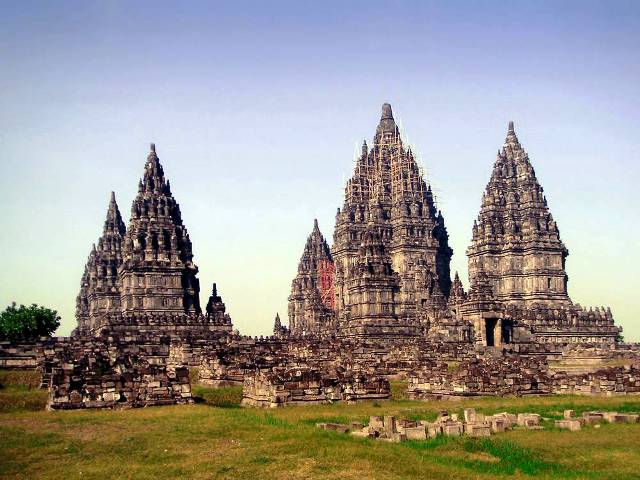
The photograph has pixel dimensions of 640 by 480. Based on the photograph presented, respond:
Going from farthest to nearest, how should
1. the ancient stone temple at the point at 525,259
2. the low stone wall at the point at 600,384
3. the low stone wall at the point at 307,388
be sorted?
the ancient stone temple at the point at 525,259, the low stone wall at the point at 600,384, the low stone wall at the point at 307,388

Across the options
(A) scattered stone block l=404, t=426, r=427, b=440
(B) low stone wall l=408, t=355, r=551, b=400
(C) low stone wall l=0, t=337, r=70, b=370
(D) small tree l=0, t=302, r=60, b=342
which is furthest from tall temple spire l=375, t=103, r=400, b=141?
(A) scattered stone block l=404, t=426, r=427, b=440

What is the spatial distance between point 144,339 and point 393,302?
104 feet

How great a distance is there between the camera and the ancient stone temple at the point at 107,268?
101 meters

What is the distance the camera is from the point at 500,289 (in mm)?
97500

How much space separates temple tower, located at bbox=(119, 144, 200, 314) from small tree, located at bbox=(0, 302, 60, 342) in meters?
6.96

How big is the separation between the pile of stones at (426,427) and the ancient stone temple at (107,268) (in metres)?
74.9

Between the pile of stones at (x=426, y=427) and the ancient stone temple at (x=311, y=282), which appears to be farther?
the ancient stone temple at (x=311, y=282)

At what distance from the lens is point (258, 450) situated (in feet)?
69.0

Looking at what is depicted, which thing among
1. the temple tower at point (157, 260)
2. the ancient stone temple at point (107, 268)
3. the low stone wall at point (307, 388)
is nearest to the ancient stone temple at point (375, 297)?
the temple tower at point (157, 260)

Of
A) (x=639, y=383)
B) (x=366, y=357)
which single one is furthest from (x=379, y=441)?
(x=366, y=357)

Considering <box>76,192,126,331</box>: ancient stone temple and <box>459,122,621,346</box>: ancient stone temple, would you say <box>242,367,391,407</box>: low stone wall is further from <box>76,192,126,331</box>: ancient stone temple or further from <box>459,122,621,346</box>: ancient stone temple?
<box>76,192,126,331</box>: ancient stone temple

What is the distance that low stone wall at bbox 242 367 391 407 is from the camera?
34.1 m

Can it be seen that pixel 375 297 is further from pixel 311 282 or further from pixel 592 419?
pixel 592 419

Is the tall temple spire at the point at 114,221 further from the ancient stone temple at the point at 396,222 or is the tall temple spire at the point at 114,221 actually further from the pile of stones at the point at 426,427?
the pile of stones at the point at 426,427
